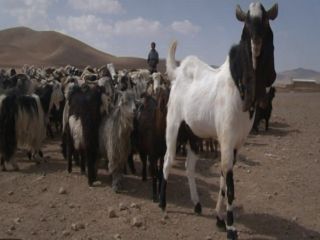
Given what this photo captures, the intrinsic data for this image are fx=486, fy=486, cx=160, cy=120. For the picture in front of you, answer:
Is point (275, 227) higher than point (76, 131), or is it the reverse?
point (76, 131)

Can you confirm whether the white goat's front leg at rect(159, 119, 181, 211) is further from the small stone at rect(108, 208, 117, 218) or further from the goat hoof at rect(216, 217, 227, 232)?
the goat hoof at rect(216, 217, 227, 232)

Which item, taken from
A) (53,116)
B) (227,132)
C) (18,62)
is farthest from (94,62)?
(227,132)

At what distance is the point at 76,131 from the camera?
870cm

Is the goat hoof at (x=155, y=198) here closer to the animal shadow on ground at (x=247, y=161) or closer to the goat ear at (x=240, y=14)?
the animal shadow on ground at (x=247, y=161)

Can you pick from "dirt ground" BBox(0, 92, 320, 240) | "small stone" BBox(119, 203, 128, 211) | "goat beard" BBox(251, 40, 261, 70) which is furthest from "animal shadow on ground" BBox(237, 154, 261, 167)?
"goat beard" BBox(251, 40, 261, 70)

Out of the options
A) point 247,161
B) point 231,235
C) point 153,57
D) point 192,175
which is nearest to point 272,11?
point 231,235

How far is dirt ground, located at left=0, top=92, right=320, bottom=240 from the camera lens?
6301 millimetres

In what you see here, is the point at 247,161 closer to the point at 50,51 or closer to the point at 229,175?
the point at 229,175

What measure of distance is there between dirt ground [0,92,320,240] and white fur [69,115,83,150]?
2.20 ft

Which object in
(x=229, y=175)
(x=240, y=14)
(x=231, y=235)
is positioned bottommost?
(x=231, y=235)

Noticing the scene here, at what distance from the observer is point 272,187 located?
8305 millimetres

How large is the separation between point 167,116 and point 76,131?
89.8 inches

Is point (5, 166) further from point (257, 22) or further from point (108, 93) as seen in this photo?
point (257, 22)

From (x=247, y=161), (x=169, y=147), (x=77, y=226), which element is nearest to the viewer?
(x=77, y=226)
